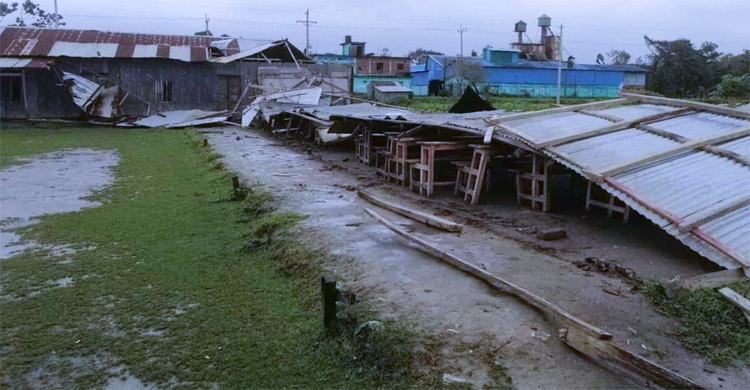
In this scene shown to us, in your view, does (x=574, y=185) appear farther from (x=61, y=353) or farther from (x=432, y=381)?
(x=61, y=353)

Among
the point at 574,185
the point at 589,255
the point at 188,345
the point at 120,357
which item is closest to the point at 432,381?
the point at 188,345

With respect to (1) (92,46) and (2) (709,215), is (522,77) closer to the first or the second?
(1) (92,46)

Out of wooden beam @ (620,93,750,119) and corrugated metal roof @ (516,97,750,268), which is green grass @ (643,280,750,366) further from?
wooden beam @ (620,93,750,119)

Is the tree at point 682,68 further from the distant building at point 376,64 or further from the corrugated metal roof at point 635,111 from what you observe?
the corrugated metal roof at point 635,111

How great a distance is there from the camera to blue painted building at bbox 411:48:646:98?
39.4 m

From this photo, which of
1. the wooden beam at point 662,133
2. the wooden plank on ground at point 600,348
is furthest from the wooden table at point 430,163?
the wooden plank on ground at point 600,348

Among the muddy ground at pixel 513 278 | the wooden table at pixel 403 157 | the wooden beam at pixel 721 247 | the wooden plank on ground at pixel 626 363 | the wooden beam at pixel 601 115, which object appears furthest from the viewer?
the wooden table at pixel 403 157

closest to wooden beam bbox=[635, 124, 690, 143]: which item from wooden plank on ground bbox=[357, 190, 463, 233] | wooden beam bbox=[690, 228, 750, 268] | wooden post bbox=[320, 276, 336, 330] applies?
wooden beam bbox=[690, 228, 750, 268]

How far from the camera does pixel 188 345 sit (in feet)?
16.0

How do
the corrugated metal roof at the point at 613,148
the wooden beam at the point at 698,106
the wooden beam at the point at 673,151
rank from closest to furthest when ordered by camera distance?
the wooden beam at the point at 673,151, the corrugated metal roof at the point at 613,148, the wooden beam at the point at 698,106

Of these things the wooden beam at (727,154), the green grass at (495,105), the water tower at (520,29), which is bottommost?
the wooden beam at (727,154)

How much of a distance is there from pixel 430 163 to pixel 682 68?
33.3 m

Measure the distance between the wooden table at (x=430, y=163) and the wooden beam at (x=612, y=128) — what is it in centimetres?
223

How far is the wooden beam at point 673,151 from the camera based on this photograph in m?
7.13
